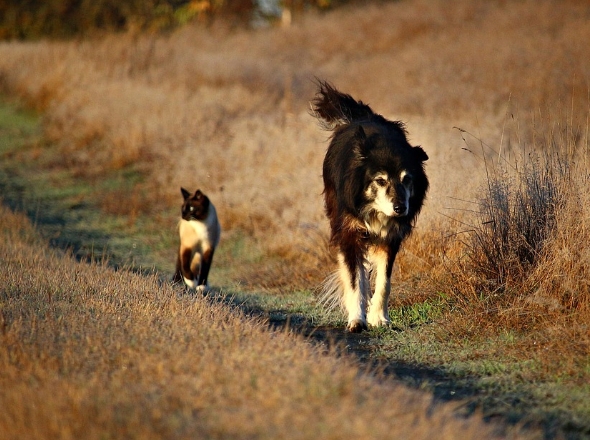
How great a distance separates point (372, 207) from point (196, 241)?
316 cm

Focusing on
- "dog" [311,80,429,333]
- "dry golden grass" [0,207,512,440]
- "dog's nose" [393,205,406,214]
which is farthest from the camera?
"dog" [311,80,429,333]

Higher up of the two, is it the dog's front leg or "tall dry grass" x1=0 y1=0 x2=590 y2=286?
"tall dry grass" x1=0 y1=0 x2=590 y2=286

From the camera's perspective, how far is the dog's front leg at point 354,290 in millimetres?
6914

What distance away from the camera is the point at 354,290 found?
6.94m

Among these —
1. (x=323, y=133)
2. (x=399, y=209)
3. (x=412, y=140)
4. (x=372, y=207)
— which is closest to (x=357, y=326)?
(x=372, y=207)

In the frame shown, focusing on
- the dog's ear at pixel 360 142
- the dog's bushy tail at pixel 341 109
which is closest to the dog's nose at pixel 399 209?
the dog's ear at pixel 360 142

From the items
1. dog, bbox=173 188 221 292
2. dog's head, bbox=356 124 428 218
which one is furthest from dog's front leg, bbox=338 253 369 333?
dog, bbox=173 188 221 292

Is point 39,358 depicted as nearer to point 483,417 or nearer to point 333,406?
point 333,406

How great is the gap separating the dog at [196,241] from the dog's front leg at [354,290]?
2561 mm

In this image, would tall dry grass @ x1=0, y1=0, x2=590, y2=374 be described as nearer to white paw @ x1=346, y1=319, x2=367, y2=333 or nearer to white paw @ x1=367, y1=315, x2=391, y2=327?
white paw @ x1=367, y1=315, x2=391, y2=327

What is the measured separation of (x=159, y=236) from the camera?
12.3 metres

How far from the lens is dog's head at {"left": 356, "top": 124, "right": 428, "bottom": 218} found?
21.2 feet

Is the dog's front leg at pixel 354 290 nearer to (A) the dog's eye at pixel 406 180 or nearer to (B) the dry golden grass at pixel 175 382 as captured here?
(A) the dog's eye at pixel 406 180

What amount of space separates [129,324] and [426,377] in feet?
7.17
